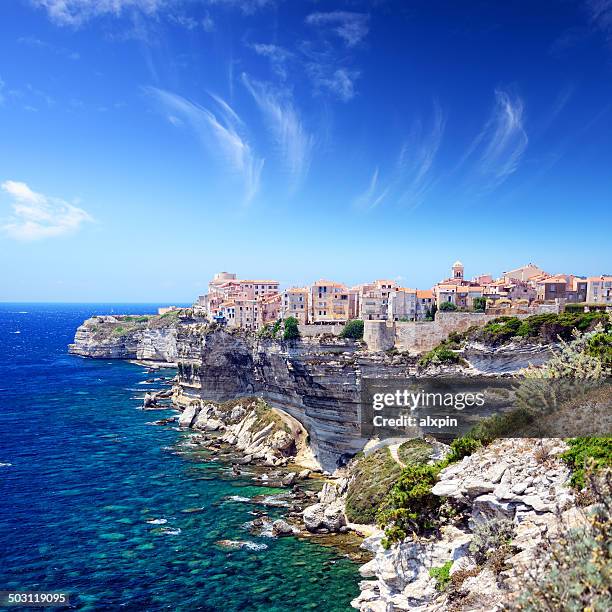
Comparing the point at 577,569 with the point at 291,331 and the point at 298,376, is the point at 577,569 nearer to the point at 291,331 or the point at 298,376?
the point at 298,376

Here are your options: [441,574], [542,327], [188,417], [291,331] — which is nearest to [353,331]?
[291,331]

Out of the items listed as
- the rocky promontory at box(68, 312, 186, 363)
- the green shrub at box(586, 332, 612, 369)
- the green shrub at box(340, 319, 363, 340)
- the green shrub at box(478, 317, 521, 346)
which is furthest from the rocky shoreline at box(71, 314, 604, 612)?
the rocky promontory at box(68, 312, 186, 363)

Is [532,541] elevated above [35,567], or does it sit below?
above

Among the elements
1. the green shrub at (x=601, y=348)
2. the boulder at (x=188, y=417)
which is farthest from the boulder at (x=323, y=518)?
the boulder at (x=188, y=417)

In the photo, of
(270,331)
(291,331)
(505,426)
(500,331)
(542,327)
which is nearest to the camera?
(505,426)

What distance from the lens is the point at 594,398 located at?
1822 cm

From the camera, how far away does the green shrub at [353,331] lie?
55406 mm

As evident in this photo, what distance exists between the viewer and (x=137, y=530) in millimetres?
31781

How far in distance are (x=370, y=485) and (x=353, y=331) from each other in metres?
23.7

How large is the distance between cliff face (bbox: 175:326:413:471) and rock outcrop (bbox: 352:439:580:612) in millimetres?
26470

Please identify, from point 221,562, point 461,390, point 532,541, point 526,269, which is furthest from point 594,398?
point 526,269

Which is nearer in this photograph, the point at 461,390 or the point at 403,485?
the point at 403,485

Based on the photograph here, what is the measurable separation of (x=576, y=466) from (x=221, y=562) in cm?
2068

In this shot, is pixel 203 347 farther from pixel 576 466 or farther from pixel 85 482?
pixel 576 466
